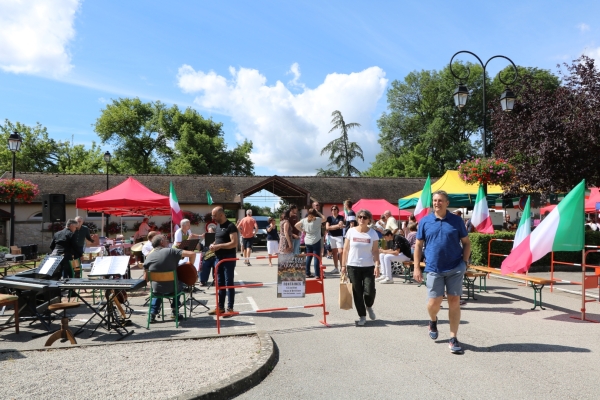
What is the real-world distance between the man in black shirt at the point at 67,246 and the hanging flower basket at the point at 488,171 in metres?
11.3

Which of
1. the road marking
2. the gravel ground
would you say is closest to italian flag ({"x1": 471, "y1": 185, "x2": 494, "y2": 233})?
the road marking

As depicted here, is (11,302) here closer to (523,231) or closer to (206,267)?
(206,267)

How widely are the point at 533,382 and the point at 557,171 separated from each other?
44.2 feet

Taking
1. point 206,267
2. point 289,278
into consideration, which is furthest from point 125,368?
point 206,267

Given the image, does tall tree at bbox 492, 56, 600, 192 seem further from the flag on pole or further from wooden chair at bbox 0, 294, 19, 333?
wooden chair at bbox 0, 294, 19, 333

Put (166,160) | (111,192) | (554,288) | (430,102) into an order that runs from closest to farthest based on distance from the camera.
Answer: (554,288) → (111,192) → (430,102) → (166,160)

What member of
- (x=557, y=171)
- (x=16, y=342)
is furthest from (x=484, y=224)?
(x=16, y=342)

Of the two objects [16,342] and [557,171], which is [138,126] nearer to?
[557,171]

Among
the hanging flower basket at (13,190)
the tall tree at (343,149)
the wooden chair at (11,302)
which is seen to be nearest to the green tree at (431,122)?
the tall tree at (343,149)

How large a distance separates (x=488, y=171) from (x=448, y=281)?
9839 mm

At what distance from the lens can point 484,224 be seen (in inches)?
526

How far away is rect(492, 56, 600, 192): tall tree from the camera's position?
52.4 feet

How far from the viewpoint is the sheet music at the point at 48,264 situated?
8.23 metres

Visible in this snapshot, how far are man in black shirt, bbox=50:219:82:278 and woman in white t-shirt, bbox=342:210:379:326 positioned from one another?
6316 millimetres
